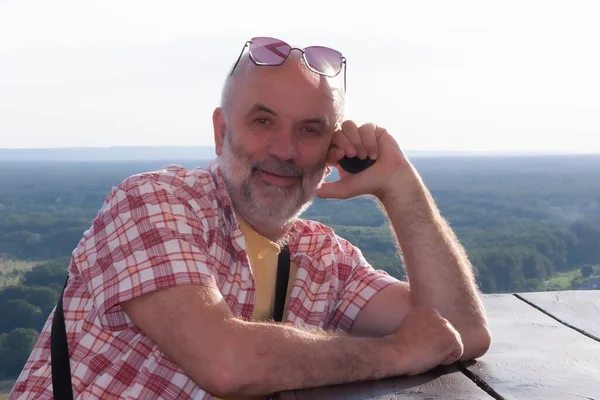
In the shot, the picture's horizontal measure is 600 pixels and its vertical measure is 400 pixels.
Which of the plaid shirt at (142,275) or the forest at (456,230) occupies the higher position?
the plaid shirt at (142,275)

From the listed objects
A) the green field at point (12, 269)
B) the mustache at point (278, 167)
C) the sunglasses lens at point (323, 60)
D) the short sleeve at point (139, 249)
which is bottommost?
the green field at point (12, 269)

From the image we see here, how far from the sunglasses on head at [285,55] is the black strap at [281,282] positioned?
0.62 metres

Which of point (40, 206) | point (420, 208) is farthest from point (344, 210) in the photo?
point (420, 208)

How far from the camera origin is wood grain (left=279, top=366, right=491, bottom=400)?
1.73 metres

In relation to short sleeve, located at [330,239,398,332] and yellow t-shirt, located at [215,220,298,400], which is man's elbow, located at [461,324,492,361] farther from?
yellow t-shirt, located at [215,220,298,400]

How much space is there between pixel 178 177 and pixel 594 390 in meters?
1.27

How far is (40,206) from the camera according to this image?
93938 mm

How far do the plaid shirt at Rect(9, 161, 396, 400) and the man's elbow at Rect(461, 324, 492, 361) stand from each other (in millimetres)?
524

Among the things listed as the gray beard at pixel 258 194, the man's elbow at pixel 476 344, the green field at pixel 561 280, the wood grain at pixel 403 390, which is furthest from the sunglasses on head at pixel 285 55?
the green field at pixel 561 280

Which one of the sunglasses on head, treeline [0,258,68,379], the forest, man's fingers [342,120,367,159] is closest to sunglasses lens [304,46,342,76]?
the sunglasses on head

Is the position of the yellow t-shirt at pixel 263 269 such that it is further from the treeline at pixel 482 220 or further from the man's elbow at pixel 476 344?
the treeline at pixel 482 220

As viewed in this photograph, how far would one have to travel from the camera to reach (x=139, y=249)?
1933 mm

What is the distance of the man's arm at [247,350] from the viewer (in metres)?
1.77

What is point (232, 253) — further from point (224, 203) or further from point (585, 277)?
point (585, 277)
